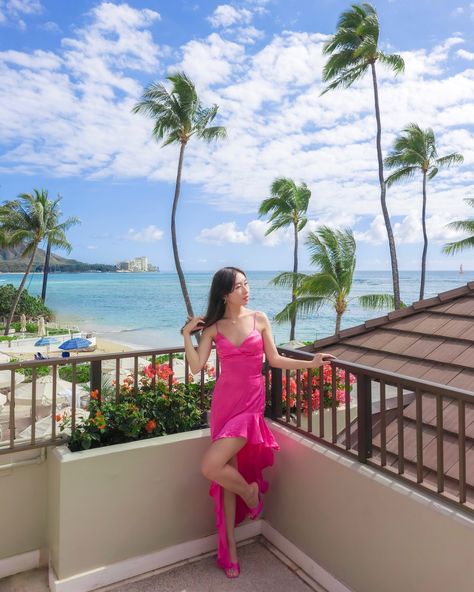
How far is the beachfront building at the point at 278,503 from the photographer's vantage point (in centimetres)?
208

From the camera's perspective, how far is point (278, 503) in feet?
9.36

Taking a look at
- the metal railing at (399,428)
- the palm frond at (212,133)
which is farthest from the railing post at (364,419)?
the palm frond at (212,133)

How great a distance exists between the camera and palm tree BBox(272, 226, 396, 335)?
49.7 feet

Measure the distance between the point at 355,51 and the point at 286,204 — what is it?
20.9 ft

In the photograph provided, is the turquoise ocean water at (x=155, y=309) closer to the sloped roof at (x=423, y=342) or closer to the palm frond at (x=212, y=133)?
the palm frond at (x=212, y=133)

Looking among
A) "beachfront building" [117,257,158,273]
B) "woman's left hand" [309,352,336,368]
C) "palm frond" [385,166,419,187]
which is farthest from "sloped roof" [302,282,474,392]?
"beachfront building" [117,257,158,273]

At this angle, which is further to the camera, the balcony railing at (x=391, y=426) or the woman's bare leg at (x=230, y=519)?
the woman's bare leg at (x=230, y=519)

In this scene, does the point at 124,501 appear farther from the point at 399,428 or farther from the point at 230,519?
the point at 399,428

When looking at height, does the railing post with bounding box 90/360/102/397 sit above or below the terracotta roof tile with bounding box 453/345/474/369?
below

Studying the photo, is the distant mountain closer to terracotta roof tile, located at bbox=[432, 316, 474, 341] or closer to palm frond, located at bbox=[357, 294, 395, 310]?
palm frond, located at bbox=[357, 294, 395, 310]

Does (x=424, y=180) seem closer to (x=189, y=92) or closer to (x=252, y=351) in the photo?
(x=189, y=92)

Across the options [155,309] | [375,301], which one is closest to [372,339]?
[375,301]

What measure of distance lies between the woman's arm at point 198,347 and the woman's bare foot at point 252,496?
731mm

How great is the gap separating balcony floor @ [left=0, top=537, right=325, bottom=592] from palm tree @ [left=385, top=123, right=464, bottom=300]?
20.3m
